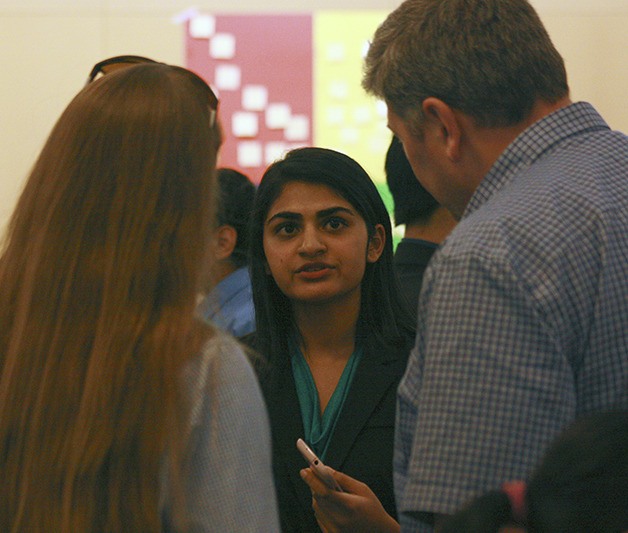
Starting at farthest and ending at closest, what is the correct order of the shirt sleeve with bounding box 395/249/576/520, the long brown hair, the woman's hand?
the woman's hand, the shirt sleeve with bounding box 395/249/576/520, the long brown hair

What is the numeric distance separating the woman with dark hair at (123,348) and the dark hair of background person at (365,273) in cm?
107

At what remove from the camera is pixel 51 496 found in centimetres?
115

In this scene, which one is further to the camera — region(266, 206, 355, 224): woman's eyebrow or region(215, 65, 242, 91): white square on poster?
region(215, 65, 242, 91): white square on poster

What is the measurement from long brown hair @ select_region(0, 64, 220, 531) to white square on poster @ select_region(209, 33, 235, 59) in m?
3.73

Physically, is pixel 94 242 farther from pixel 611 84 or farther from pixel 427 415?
pixel 611 84

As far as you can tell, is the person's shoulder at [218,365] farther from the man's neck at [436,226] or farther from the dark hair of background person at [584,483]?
the man's neck at [436,226]

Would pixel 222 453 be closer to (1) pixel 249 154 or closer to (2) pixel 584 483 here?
(2) pixel 584 483

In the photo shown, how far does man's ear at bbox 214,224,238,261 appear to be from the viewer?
332cm

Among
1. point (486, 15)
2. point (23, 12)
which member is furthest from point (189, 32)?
→ point (486, 15)

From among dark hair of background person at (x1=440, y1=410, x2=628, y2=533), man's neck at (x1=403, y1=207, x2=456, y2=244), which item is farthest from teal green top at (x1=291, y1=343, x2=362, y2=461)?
dark hair of background person at (x1=440, y1=410, x2=628, y2=533)

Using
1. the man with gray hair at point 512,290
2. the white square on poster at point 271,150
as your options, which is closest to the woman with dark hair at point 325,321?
the man with gray hair at point 512,290

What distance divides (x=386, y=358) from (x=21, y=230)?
1.15m

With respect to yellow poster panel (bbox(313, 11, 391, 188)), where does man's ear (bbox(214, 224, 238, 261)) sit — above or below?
below

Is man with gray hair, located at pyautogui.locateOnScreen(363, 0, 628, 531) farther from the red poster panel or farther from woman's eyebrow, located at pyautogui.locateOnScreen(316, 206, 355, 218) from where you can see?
the red poster panel
